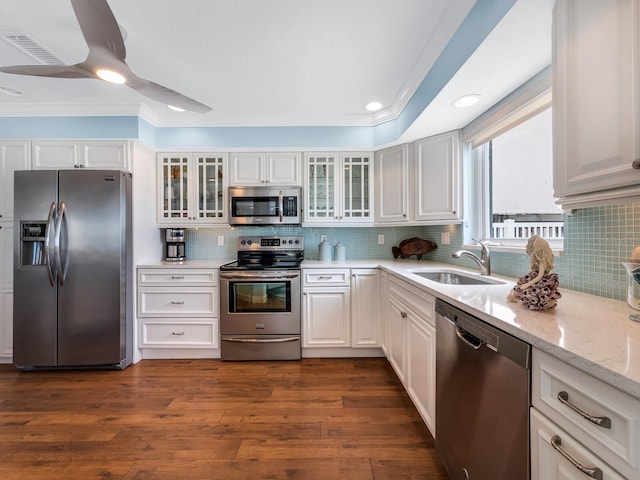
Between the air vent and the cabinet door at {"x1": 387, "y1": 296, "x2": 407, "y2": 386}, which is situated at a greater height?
the air vent

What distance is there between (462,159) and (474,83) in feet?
2.66

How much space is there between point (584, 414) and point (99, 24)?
86.8 inches

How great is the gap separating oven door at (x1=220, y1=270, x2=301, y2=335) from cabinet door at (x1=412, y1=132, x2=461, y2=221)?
1355 millimetres

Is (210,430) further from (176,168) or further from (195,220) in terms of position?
(176,168)

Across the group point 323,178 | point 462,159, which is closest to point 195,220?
point 323,178

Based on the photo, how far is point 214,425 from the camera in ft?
5.86

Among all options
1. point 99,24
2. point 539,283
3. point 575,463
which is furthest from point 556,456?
point 99,24

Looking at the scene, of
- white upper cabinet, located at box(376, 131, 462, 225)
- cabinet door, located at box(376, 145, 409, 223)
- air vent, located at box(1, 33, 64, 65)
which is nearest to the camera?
air vent, located at box(1, 33, 64, 65)

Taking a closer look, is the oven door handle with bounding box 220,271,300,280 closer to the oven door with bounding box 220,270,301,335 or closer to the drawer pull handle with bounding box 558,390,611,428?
the oven door with bounding box 220,270,301,335

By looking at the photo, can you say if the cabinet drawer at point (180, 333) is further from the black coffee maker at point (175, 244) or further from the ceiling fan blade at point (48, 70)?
the ceiling fan blade at point (48, 70)

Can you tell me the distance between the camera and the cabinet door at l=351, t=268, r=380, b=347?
8.90 feet

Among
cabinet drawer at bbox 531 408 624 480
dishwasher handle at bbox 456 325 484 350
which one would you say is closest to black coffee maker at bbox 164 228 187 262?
dishwasher handle at bbox 456 325 484 350

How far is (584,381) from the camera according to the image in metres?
0.68

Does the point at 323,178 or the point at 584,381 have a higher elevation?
the point at 323,178
